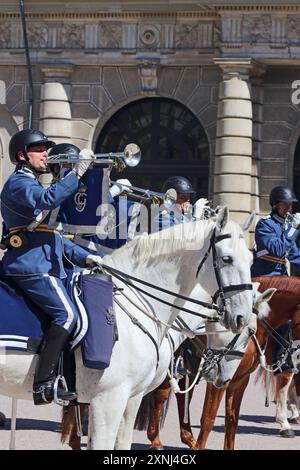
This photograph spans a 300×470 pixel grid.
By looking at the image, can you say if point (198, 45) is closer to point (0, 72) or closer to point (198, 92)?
point (198, 92)

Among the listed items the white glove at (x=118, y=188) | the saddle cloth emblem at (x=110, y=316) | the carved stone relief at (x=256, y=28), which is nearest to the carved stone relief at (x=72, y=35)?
the carved stone relief at (x=256, y=28)

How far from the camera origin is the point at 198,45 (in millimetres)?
27734

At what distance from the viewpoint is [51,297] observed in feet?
28.7

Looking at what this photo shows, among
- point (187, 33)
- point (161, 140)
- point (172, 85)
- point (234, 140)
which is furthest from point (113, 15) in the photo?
point (234, 140)

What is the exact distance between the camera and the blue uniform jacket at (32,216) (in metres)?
8.62

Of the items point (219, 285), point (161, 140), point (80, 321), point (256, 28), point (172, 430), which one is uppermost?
point (256, 28)

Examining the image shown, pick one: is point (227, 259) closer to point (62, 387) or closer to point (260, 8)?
point (62, 387)

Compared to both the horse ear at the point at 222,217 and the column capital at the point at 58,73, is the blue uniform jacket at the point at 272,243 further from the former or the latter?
the column capital at the point at 58,73

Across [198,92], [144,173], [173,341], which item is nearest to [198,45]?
[198,92]

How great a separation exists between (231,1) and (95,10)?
3.12 m

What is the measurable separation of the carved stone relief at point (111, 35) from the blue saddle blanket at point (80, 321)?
1966 cm

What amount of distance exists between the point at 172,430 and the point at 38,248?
16.2 feet

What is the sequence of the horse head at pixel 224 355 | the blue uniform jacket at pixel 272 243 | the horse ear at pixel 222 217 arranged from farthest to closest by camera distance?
the blue uniform jacket at pixel 272 243
the horse head at pixel 224 355
the horse ear at pixel 222 217

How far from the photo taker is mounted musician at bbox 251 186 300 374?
45.8 feet
